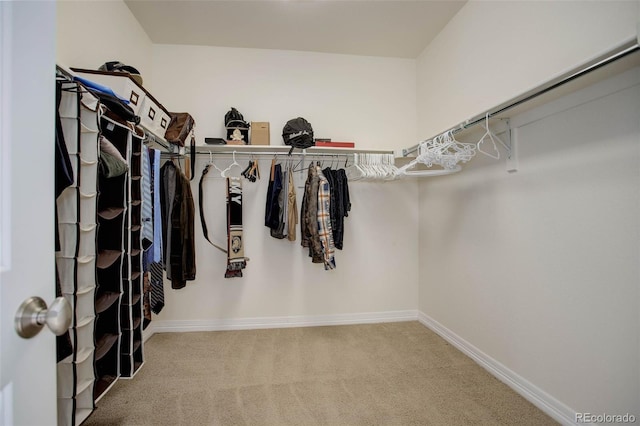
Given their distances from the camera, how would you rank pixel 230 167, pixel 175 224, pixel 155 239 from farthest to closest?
pixel 230 167 → pixel 175 224 → pixel 155 239

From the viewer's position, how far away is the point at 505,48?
5.72ft

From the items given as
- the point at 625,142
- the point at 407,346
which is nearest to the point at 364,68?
the point at 625,142

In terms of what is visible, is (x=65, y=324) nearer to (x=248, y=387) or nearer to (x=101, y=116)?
(x=101, y=116)

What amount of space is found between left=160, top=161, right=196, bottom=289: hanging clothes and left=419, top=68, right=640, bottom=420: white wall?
2329mm

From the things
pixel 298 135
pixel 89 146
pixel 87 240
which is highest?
pixel 298 135

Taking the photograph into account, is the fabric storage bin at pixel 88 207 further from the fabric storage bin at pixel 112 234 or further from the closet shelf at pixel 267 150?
the closet shelf at pixel 267 150

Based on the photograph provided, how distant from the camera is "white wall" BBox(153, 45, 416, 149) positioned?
2551 mm

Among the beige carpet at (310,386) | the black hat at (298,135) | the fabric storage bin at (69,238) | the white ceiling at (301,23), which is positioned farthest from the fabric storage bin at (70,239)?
the white ceiling at (301,23)

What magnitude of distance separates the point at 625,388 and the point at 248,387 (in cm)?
201

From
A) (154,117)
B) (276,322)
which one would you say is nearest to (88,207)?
(154,117)

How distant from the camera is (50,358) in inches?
21.8

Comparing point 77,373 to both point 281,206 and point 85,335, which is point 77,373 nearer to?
point 85,335

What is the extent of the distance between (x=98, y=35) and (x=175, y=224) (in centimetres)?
142

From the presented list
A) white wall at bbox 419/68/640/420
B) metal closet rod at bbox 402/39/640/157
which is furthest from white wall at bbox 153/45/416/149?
metal closet rod at bbox 402/39/640/157
